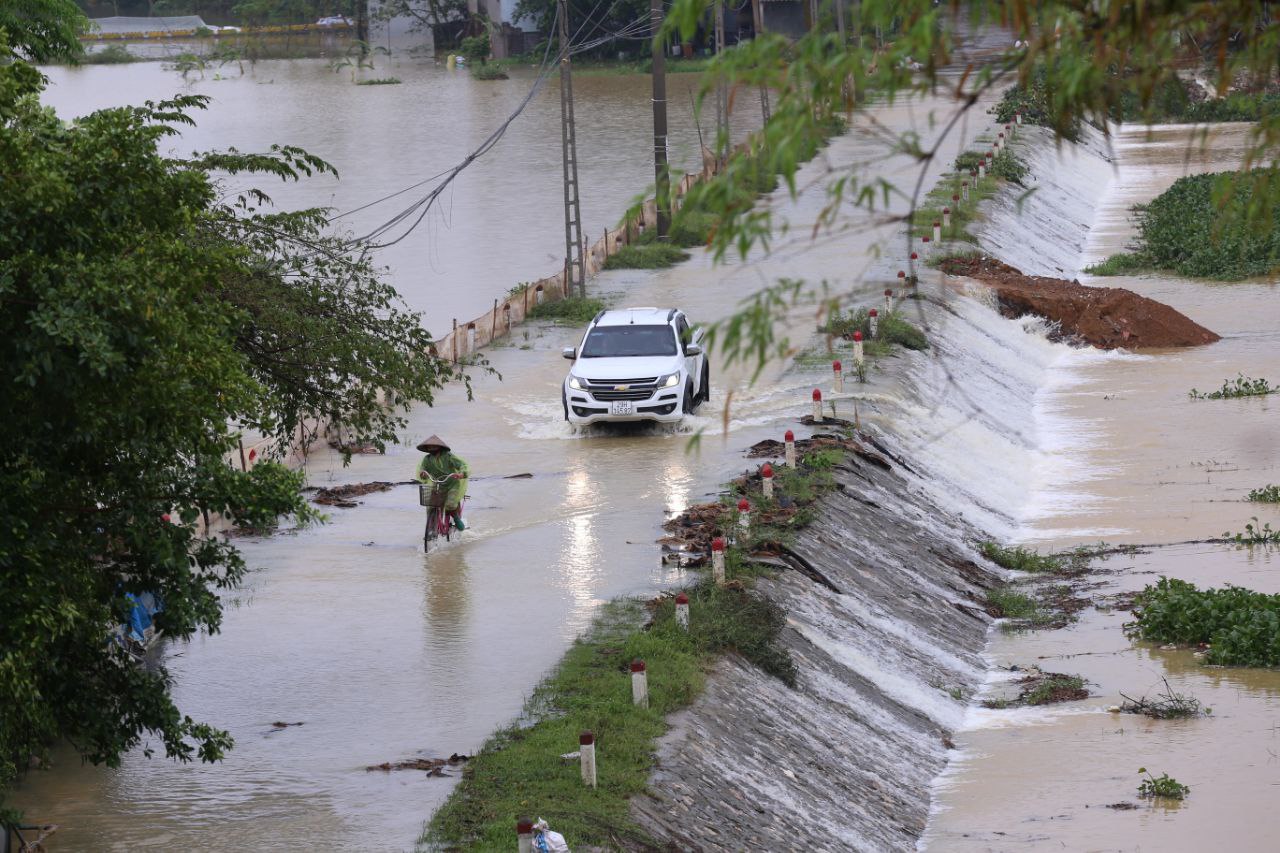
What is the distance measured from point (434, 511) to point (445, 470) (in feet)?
1.85

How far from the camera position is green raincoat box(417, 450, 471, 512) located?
1959cm

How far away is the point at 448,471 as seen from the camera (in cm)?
1973

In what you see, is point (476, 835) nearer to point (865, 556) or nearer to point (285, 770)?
point (285, 770)

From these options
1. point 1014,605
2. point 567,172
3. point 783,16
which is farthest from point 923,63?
point 783,16

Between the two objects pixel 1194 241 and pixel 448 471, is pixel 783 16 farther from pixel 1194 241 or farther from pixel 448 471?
pixel 448 471

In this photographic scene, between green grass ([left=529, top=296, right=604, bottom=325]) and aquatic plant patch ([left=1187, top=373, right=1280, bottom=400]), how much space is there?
40.1ft

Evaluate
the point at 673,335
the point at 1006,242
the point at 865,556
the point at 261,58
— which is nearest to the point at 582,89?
the point at 261,58

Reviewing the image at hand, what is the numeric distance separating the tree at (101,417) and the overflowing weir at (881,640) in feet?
12.1

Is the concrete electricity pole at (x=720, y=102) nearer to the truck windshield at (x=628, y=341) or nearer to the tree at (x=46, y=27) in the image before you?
the truck windshield at (x=628, y=341)

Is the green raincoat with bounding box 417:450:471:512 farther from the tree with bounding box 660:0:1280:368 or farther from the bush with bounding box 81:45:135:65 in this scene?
the bush with bounding box 81:45:135:65

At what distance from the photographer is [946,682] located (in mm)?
19312

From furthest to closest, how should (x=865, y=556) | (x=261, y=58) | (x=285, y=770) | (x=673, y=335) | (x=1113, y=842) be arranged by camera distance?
(x=261, y=58), (x=673, y=335), (x=865, y=556), (x=1113, y=842), (x=285, y=770)

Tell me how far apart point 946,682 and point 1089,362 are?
20379 mm

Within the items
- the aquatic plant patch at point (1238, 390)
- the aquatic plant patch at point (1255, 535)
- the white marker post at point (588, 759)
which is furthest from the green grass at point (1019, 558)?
the white marker post at point (588, 759)
